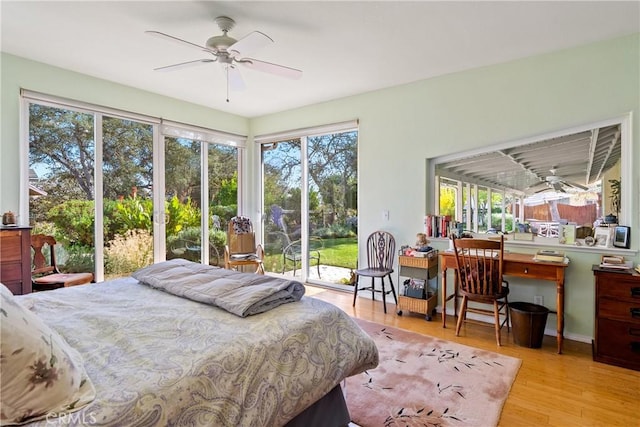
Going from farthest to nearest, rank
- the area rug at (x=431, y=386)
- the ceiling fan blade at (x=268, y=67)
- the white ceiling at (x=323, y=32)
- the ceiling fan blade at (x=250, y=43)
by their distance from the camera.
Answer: the ceiling fan blade at (x=268, y=67) < the white ceiling at (x=323, y=32) < the ceiling fan blade at (x=250, y=43) < the area rug at (x=431, y=386)

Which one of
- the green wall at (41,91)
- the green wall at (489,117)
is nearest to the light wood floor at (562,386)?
the green wall at (489,117)

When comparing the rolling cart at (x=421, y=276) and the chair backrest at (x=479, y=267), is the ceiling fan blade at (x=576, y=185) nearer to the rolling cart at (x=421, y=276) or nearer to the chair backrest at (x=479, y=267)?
the chair backrest at (x=479, y=267)

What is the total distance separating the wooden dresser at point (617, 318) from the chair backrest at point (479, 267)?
2.20ft

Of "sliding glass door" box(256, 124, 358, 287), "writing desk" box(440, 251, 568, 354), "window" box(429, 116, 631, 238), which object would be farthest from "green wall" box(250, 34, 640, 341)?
"writing desk" box(440, 251, 568, 354)

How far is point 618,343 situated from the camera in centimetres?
244

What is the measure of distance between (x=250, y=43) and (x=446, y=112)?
2.21 meters

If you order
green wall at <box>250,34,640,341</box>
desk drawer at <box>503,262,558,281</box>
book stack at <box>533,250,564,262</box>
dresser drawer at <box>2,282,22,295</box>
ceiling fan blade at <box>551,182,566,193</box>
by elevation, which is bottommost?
dresser drawer at <box>2,282,22,295</box>

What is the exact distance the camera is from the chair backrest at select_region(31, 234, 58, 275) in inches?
126

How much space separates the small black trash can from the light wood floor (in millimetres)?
59

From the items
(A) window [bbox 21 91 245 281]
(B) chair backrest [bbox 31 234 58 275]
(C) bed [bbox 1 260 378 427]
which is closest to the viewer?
(C) bed [bbox 1 260 378 427]

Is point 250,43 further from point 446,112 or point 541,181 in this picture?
point 541,181

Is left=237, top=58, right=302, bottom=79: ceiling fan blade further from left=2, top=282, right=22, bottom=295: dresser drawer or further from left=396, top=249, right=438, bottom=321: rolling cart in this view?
left=2, top=282, right=22, bottom=295: dresser drawer

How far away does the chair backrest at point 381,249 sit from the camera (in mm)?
3943

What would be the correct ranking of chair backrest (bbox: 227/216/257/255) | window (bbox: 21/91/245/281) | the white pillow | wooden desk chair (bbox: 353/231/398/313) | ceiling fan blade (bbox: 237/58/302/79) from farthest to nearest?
chair backrest (bbox: 227/216/257/255), wooden desk chair (bbox: 353/231/398/313), window (bbox: 21/91/245/281), ceiling fan blade (bbox: 237/58/302/79), the white pillow
